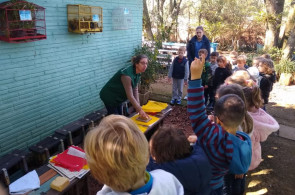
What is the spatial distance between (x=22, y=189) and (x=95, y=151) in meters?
1.61

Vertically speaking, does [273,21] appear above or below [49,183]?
above

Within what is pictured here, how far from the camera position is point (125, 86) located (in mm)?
3604

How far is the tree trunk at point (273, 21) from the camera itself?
1068cm

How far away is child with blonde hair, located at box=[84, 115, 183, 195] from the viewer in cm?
108

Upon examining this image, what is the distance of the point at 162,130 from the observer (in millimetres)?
1700

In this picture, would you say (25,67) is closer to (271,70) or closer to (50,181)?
(50,181)

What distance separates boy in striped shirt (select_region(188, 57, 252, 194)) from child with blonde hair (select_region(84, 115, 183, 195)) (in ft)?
2.66

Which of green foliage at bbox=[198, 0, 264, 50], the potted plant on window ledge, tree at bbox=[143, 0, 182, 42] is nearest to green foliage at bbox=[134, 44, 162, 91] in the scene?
the potted plant on window ledge

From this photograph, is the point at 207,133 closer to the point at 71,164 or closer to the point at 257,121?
the point at 257,121

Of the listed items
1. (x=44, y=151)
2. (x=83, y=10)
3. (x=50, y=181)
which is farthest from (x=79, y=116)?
(x=50, y=181)

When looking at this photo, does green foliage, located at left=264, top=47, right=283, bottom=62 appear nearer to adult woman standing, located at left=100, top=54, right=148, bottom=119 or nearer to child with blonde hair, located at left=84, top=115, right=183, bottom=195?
adult woman standing, located at left=100, top=54, right=148, bottom=119

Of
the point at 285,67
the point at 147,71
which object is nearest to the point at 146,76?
the point at 147,71

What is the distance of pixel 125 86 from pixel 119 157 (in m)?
2.58

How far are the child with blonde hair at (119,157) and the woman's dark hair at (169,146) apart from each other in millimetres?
438
